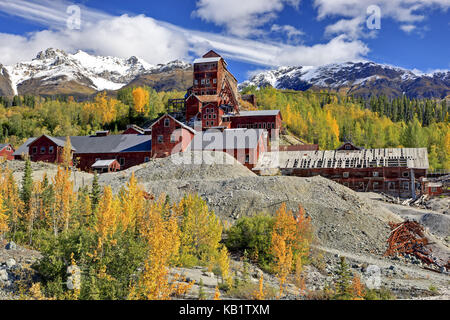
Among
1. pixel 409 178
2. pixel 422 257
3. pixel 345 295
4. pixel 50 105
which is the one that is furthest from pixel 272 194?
pixel 50 105

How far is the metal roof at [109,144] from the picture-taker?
5662 cm

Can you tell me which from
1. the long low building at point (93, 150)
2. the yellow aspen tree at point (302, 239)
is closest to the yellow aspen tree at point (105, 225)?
the yellow aspen tree at point (302, 239)

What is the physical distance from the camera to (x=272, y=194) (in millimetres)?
31797

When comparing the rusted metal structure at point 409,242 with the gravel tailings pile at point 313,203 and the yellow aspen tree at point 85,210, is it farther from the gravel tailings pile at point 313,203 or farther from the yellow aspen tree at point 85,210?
the yellow aspen tree at point 85,210

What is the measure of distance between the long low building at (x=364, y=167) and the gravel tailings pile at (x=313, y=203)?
→ 1766cm

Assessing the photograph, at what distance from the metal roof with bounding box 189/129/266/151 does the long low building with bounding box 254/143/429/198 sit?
3.30 metres

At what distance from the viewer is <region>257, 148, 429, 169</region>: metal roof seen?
50.5 m

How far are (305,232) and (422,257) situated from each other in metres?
7.82

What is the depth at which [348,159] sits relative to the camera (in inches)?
2078

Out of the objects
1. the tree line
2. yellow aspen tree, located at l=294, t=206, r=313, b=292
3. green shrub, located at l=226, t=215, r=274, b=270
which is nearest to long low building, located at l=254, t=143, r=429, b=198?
green shrub, located at l=226, t=215, r=274, b=270

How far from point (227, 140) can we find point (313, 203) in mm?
26026

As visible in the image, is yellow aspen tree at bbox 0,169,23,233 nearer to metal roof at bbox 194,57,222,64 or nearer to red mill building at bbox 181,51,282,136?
red mill building at bbox 181,51,282,136

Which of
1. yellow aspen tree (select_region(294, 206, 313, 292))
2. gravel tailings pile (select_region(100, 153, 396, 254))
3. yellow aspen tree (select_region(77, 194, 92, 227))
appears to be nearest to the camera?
yellow aspen tree (select_region(294, 206, 313, 292))
